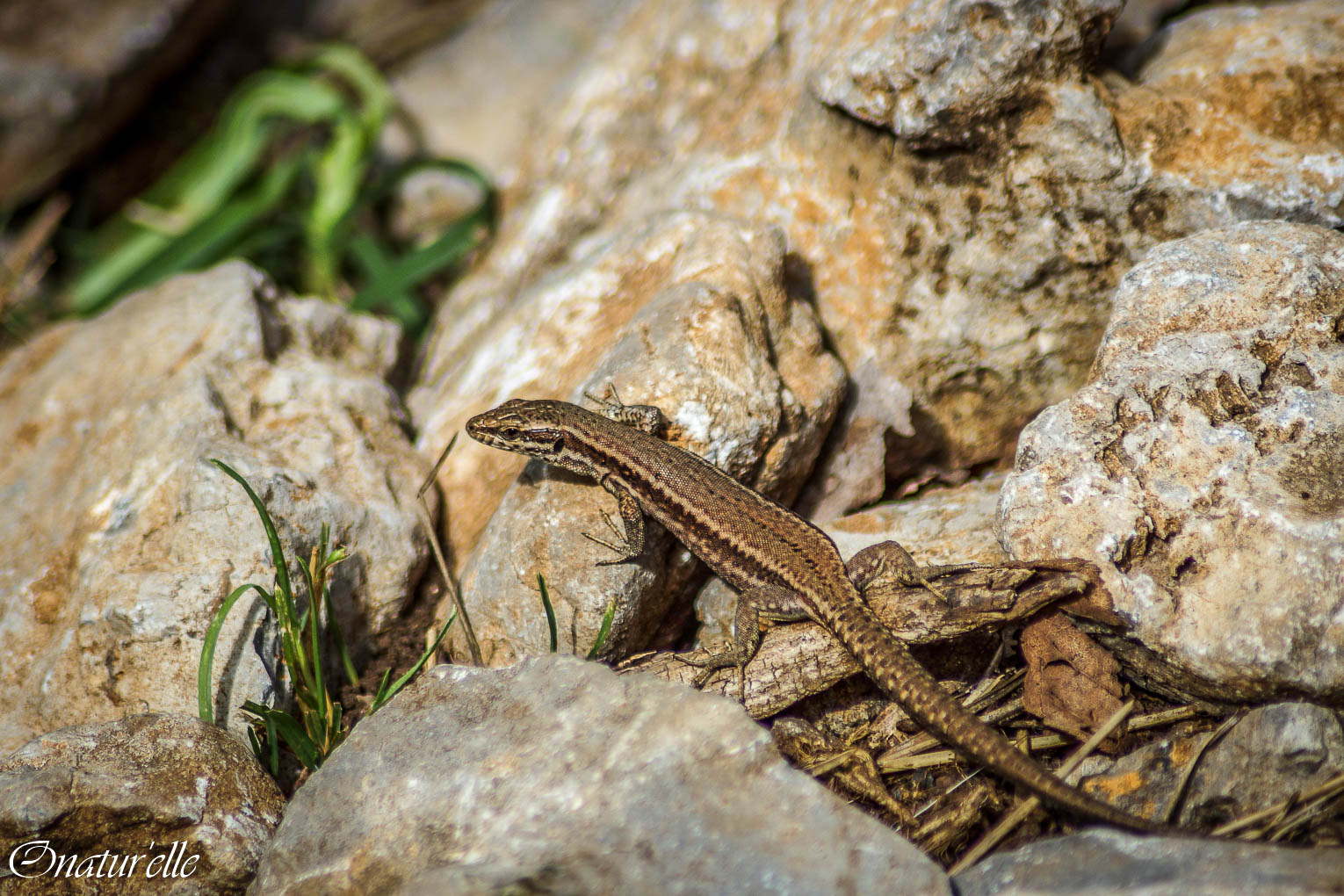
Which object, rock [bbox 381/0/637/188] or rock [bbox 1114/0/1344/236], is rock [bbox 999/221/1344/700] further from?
rock [bbox 381/0/637/188]

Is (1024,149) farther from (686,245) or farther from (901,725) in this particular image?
(901,725)

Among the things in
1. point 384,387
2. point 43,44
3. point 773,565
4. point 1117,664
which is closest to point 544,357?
point 384,387

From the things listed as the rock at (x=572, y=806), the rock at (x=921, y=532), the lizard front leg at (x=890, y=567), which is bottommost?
the rock at (x=921, y=532)

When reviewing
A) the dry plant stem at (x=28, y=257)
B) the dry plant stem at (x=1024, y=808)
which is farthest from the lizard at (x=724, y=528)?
the dry plant stem at (x=28, y=257)


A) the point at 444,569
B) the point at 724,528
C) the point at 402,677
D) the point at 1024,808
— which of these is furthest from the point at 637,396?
the point at 1024,808

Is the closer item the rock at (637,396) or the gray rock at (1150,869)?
the gray rock at (1150,869)

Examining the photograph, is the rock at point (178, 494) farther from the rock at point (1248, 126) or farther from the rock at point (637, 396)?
the rock at point (1248, 126)
